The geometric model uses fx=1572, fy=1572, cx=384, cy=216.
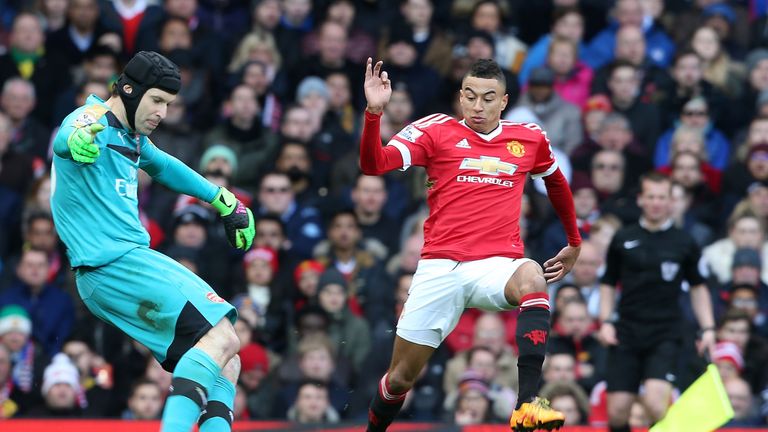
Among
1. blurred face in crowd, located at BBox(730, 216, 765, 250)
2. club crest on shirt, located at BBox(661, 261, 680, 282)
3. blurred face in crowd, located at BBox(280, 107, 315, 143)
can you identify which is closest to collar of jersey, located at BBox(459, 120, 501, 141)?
club crest on shirt, located at BBox(661, 261, 680, 282)

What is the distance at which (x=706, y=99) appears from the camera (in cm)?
1520

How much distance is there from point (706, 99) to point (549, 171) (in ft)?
19.9

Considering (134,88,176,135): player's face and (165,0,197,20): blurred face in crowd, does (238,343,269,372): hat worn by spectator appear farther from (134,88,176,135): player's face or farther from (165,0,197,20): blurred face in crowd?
(134,88,176,135): player's face

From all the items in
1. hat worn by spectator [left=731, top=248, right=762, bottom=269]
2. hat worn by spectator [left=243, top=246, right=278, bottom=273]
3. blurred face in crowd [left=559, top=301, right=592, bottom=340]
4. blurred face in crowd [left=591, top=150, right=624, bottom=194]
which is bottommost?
blurred face in crowd [left=559, top=301, right=592, bottom=340]

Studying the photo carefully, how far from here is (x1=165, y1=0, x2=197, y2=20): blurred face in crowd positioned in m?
15.7

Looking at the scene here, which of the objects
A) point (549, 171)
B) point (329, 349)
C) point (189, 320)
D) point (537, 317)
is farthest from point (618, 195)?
point (189, 320)

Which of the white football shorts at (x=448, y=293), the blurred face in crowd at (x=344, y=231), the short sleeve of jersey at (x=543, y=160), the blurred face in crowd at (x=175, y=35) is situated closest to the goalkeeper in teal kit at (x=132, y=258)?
the white football shorts at (x=448, y=293)

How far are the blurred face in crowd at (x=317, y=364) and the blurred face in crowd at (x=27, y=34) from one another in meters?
4.73

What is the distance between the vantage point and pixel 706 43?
15477 millimetres

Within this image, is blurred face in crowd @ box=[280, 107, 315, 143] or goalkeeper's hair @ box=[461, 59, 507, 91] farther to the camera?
blurred face in crowd @ box=[280, 107, 315, 143]

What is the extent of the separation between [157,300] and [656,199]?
14.5ft

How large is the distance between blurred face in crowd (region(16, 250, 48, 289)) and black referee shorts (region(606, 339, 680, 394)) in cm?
498

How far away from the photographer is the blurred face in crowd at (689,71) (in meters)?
15.2

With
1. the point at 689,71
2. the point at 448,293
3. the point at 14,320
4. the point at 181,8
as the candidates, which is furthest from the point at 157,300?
the point at 689,71
